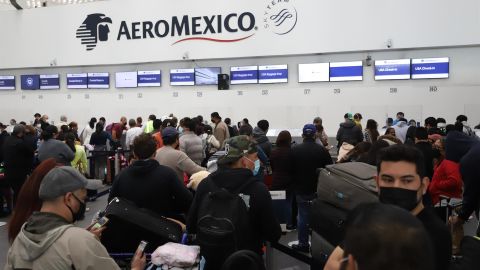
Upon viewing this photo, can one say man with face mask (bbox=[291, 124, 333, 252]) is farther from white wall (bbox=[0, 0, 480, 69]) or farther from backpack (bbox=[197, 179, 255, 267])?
white wall (bbox=[0, 0, 480, 69])

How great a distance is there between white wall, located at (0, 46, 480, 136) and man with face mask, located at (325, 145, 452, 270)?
11217 millimetres

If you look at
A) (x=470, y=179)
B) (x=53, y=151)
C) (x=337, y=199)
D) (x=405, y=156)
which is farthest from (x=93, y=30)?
(x=405, y=156)

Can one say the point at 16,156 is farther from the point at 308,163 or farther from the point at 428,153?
the point at 428,153

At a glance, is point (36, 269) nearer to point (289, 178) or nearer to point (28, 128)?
point (289, 178)

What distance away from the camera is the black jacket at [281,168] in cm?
569

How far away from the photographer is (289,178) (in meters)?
5.71

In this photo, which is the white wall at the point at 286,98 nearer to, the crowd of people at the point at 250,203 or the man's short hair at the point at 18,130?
the crowd of people at the point at 250,203

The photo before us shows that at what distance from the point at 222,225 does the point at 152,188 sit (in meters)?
1.04

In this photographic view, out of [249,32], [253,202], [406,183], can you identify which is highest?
[249,32]

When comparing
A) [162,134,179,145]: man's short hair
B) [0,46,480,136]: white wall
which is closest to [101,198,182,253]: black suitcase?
[162,134,179,145]: man's short hair

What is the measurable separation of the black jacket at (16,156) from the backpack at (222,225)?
215 inches

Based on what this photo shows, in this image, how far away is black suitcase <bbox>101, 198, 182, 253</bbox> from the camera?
3240 mm

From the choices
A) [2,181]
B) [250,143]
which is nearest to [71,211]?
[250,143]

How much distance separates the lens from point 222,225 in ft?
8.82
